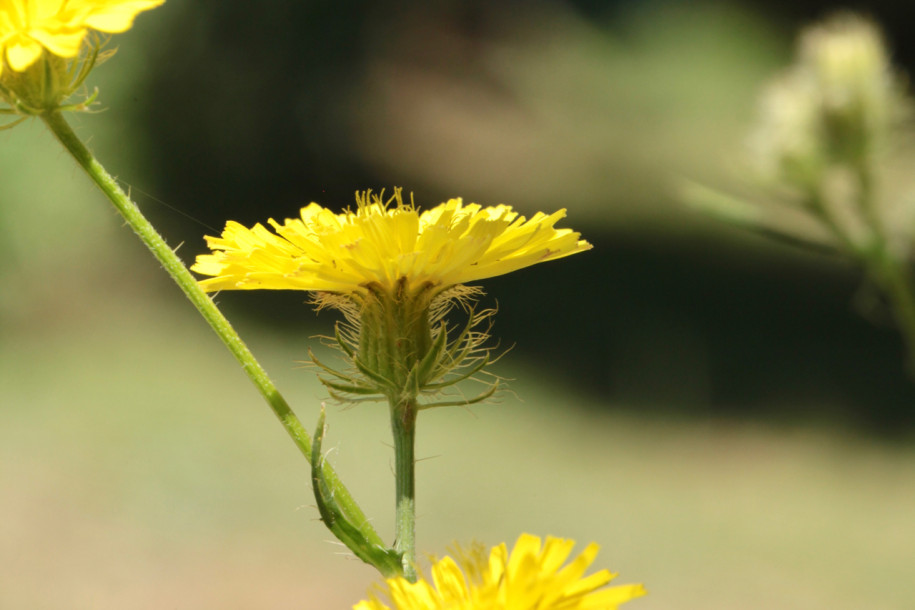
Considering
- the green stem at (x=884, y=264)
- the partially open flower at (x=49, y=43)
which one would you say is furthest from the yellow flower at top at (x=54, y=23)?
the green stem at (x=884, y=264)

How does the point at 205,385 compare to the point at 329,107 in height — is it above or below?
below

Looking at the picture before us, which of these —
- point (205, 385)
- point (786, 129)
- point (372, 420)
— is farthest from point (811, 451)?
point (786, 129)

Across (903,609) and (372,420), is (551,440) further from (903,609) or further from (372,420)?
(903,609)

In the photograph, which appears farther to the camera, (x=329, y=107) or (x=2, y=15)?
(x=329, y=107)

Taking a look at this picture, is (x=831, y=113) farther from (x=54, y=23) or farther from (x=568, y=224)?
(x=568, y=224)

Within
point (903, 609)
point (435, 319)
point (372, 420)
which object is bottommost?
point (903, 609)

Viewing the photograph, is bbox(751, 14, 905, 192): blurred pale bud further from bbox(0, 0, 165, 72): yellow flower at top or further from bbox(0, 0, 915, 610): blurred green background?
bbox(0, 0, 915, 610): blurred green background

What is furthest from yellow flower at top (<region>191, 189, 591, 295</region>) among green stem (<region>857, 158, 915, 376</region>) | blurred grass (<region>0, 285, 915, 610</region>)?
blurred grass (<region>0, 285, 915, 610</region>)

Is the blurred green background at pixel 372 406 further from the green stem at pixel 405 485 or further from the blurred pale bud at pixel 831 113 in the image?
the green stem at pixel 405 485

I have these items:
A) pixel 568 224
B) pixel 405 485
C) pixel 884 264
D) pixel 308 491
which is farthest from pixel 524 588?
pixel 568 224
